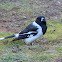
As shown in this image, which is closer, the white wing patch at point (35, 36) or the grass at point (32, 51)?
the grass at point (32, 51)

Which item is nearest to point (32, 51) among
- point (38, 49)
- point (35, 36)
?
point (38, 49)

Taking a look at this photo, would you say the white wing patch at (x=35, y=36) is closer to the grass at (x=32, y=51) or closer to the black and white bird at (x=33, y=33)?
the black and white bird at (x=33, y=33)

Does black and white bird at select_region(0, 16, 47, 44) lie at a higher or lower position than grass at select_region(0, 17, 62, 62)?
higher

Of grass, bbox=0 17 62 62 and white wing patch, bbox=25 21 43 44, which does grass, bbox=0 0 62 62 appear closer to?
grass, bbox=0 17 62 62

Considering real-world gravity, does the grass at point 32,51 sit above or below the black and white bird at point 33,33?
below

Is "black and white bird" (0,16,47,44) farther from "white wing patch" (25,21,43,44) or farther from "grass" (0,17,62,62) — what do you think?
"grass" (0,17,62,62)

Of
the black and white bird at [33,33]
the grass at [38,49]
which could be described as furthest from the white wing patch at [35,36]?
the grass at [38,49]

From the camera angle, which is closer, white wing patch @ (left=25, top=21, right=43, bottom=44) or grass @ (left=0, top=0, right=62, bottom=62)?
grass @ (left=0, top=0, right=62, bottom=62)

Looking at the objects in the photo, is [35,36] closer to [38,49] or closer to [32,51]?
[38,49]

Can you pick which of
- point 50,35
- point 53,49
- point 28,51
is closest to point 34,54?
point 28,51

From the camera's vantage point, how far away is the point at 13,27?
8.45m

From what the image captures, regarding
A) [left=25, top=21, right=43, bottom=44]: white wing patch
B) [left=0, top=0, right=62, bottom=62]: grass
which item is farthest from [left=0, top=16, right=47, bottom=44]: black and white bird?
[left=0, top=0, right=62, bottom=62]: grass

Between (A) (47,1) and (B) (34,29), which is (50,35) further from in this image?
(A) (47,1)

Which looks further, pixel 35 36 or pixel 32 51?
pixel 35 36
